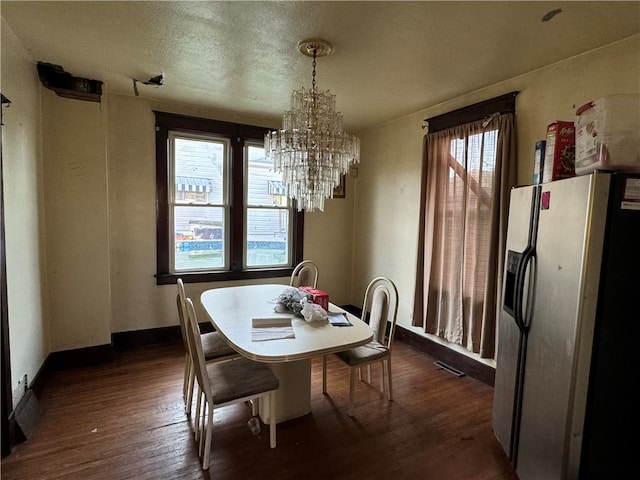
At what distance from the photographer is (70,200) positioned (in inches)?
116

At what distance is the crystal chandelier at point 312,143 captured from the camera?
2211 millimetres

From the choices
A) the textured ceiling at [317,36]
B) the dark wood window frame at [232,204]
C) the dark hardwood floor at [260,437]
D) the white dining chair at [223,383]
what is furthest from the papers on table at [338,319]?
the dark wood window frame at [232,204]

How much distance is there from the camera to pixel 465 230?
3025 millimetres

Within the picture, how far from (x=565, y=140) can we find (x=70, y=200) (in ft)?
11.8

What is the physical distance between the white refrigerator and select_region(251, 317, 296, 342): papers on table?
4.22 feet

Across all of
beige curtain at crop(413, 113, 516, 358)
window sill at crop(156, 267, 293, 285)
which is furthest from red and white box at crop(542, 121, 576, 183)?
window sill at crop(156, 267, 293, 285)

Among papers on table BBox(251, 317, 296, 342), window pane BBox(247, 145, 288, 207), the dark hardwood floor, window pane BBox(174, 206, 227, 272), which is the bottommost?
the dark hardwood floor

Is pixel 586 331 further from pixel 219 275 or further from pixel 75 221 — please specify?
pixel 75 221

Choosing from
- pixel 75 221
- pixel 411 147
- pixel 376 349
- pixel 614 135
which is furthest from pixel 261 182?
pixel 614 135

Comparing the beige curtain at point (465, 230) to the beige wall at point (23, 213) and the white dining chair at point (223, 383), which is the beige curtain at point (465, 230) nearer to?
the white dining chair at point (223, 383)

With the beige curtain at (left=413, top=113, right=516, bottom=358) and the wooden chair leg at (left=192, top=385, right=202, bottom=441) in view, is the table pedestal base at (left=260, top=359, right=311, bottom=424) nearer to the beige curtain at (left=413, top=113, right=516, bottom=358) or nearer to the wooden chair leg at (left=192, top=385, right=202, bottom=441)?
the wooden chair leg at (left=192, top=385, right=202, bottom=441)

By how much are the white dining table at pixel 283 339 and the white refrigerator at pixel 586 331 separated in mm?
903

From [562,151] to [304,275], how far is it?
2364mm

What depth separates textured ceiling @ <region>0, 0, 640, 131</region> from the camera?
1856 mm
